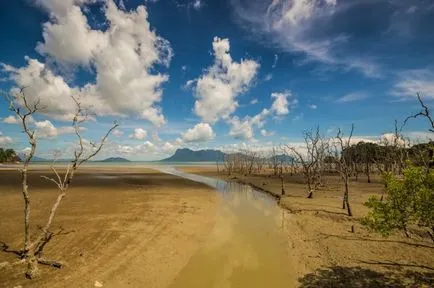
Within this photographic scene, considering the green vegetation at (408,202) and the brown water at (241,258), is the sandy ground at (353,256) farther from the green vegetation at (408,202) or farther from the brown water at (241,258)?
the green vegetation at (408,202)

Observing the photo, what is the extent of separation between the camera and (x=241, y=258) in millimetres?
14289

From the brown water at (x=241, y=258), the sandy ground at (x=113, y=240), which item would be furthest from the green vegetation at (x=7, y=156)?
the brown water at (x=241, y=258)

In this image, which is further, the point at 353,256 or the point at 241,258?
the point at 241,258

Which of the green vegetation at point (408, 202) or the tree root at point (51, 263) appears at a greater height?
the green vegetation at point (408, 202)

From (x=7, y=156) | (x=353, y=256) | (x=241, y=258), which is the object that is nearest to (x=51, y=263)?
(x=241, y=258)

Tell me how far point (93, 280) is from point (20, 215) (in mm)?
12252

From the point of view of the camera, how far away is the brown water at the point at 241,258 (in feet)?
38.3

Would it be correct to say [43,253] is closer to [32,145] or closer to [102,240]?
[102,240]

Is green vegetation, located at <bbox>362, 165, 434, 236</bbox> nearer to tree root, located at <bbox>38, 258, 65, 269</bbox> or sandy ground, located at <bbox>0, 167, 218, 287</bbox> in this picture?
sandy ground, located at <bbox>0, 167, 218, 287</bbox>

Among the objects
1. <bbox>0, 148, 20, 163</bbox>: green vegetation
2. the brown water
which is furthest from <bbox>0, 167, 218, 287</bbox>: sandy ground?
<bbox>0, 148, 20, 163</bbox>: green vegetation

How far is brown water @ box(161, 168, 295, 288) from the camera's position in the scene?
11680mm

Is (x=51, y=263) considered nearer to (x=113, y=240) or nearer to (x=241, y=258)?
(x=113, y=240)

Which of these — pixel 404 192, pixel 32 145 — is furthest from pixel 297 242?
pixel 32 145

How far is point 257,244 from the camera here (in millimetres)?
16703
